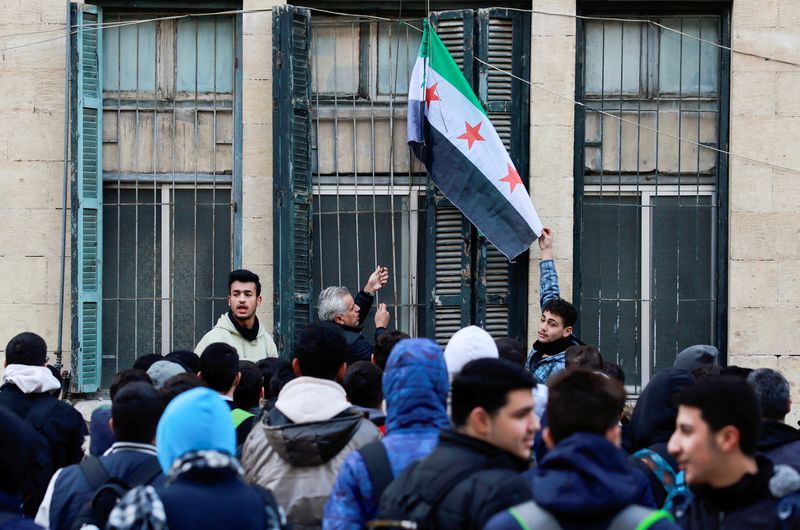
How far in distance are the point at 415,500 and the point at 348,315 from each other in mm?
4845

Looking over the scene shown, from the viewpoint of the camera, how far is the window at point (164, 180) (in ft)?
31.5

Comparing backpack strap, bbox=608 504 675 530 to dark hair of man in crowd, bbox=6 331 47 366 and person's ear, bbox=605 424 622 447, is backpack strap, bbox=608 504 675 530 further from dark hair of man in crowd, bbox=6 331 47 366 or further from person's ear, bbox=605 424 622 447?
dark hair of man in crowd, bbox=6 331 47 366

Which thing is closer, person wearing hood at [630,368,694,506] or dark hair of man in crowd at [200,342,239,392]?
person wearing hood at [630,368,694,506]

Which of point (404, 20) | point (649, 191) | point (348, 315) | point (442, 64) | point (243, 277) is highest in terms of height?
point (404, 20)

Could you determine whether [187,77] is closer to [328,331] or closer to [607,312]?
[607,312]

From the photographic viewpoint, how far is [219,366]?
5898 mm

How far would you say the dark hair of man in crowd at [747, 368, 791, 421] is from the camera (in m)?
5.21

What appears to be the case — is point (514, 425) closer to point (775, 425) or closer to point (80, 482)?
point (775, 425)

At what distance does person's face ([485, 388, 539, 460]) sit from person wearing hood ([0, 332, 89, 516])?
136 inches

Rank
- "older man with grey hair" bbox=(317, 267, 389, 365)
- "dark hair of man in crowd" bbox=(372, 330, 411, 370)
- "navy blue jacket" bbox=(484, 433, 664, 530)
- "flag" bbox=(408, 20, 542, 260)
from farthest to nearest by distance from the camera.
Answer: "flag" bbox=(408, 20, 542, 260) < "older man with grey hair" bbox=(317, 267, 389, 365) < "dark hair of man in crowd" bbox=(372, 330, 411, 370) < "navy blue jacket" bbox=(484, 433, 664, 530)

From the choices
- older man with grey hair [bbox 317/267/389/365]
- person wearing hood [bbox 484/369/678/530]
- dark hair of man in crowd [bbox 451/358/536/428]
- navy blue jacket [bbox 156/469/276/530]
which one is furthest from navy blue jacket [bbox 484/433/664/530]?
older man with grey hair [bbox 317/267/389/365]

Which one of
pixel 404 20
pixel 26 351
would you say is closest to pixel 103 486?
pixel 26 351

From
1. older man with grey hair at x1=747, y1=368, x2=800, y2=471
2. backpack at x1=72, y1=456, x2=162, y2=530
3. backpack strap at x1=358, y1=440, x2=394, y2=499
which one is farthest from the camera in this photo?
older man with grey hair at x1=747, y1=368, x2=800, y2=471

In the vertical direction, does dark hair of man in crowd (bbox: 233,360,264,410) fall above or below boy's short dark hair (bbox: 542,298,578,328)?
below
